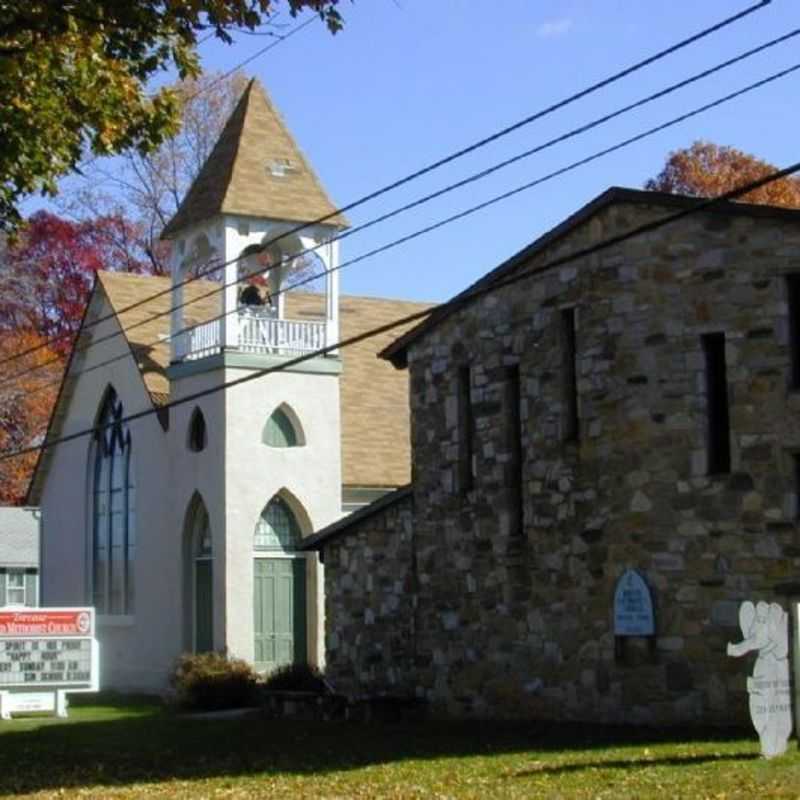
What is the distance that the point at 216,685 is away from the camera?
106 ft

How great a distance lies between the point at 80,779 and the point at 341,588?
10.3 m

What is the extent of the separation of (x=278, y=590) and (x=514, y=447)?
1171 centimetres

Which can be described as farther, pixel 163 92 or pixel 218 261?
pixel 218 261

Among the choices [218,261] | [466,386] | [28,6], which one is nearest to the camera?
[28,6]

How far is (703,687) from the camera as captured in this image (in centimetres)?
→ 2250

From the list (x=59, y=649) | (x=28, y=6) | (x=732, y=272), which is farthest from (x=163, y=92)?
(x=59, y=649)

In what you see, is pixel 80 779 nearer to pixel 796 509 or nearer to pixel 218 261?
pixel 796 509

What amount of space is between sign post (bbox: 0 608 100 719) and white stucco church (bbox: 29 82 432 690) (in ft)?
12.7

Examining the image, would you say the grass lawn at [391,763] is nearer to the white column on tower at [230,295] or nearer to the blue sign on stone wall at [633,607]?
the blue sign on stone wall at [633,607]

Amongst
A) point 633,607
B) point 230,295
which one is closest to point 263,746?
point 633,607

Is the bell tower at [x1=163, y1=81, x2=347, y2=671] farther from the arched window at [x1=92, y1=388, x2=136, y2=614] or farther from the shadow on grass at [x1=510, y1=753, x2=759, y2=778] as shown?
the shadow on grass at [x1=510, y1=753, x2=759, y2=778]

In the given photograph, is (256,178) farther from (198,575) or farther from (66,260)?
(66,260)

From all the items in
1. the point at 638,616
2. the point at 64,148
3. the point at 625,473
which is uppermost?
the point at 64,148

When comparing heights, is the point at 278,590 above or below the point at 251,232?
below
